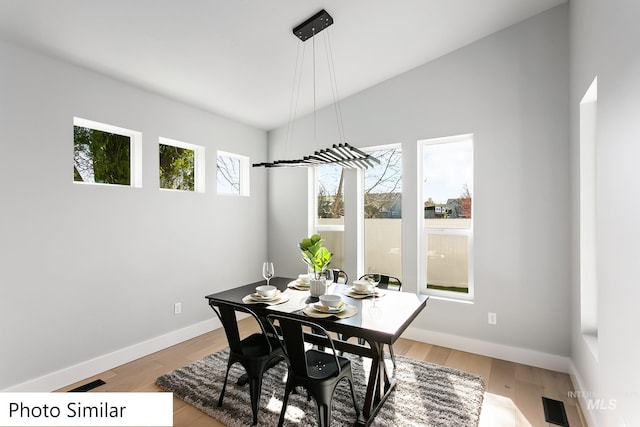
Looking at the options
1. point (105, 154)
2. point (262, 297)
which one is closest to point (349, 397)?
point (262, 297)

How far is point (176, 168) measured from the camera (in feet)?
12.1

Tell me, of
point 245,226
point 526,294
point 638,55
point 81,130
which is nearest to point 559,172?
point 526,294

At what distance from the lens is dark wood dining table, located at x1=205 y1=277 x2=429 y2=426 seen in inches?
75.3

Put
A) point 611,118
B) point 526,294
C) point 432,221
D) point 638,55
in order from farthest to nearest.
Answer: point 432,221
point 526,294
point 611,118
point 638,55

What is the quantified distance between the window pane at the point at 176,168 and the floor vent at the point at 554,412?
3979 mm

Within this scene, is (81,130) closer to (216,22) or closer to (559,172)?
(216,22)

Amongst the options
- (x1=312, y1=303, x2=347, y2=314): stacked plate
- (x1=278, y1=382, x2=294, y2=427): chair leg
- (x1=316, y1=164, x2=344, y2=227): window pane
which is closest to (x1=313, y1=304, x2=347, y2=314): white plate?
(x1=312, y1=303, x2=347, y2=314): stacked plate

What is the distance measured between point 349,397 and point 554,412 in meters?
1.48

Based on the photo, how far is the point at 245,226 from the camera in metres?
4.47

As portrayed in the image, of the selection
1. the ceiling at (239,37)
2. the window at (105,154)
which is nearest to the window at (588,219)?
the ceiling at (239,37)

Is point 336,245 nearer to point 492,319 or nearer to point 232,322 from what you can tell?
point 492,319

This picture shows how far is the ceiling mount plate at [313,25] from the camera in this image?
250cm

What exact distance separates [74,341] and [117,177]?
152 centimetres

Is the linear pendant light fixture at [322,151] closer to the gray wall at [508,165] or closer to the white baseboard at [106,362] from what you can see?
the gray wall at [508,165]
